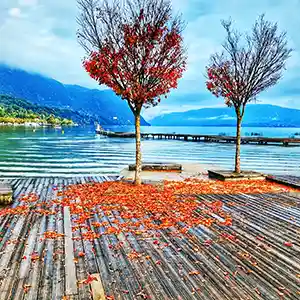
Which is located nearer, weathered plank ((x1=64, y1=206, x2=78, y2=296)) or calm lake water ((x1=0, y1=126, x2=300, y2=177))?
weathered plank ((x1=64, y1=206, x2=78, y2=296))

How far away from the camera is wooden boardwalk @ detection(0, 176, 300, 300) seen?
477 centimetres

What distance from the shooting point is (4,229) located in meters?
7.65

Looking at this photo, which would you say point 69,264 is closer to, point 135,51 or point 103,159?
point 135,51

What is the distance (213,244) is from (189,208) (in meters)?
3.11

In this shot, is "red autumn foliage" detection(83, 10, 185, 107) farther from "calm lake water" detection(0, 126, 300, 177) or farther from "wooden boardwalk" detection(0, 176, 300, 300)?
"calm lake water" detection(0, 126, 300, 177)

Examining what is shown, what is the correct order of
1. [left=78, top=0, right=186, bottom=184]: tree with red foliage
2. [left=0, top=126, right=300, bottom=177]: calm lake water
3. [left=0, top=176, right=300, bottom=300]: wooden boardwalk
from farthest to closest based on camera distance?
[left=0, top=126, right=300, bottom=177]: calm lake water, [left=78, top=0, right=186, bottom=184]: tree with red foliage, [left=0, top=176, right=300, bottom=300]: wooden boardwalk

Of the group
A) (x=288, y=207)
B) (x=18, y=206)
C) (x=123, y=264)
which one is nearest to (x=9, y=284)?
(x=123, y=264)

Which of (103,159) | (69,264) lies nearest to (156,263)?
(69,264)

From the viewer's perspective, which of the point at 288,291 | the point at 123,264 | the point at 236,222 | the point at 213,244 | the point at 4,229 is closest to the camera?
the point at 288,291

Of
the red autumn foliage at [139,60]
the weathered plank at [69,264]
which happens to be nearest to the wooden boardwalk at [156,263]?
the weathered plank at [69,264]

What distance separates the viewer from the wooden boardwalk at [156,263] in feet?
15.6

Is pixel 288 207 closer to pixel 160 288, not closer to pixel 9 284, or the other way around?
pixel 160 288

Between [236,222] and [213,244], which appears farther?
[236,222]

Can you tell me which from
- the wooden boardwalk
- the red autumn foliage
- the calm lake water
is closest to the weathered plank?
the wooden boardwalk
